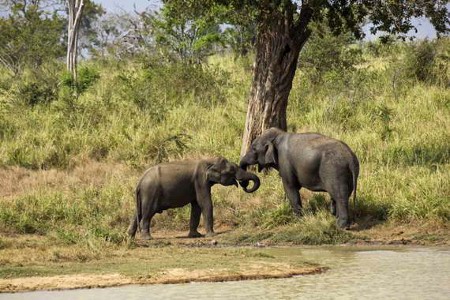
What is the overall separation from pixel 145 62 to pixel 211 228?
446 inches

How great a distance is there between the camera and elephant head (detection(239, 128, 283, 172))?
15000 mm

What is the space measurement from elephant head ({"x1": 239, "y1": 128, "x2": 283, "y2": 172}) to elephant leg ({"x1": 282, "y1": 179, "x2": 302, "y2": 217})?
23.9 inches

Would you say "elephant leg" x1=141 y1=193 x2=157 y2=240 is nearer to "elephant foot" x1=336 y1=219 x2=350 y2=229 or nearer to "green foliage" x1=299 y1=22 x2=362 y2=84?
"elephant foot" x1=336 y1=219 x2=350 y2=229

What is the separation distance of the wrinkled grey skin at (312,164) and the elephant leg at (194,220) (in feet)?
4.37

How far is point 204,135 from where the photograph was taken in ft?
62.3

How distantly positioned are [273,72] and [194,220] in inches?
140

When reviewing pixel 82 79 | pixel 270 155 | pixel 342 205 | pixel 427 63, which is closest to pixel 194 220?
pixel 270 155

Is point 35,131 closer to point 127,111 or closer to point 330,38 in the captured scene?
point 127,111

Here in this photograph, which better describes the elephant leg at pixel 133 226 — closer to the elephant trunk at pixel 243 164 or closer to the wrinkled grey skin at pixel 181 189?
the wrinkled grey skin at pixel 181 189

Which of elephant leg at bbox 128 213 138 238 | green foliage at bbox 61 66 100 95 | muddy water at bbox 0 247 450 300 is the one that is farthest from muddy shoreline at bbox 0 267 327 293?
green foliage at bbox 61 66 100 95

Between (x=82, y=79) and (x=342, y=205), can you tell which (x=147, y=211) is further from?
(x=82, y=79)

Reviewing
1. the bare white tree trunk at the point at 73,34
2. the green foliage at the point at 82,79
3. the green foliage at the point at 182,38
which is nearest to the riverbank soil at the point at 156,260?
the green foliage at the point at 82,79

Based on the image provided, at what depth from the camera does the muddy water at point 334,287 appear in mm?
8836

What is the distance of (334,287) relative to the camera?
30.5 feet
